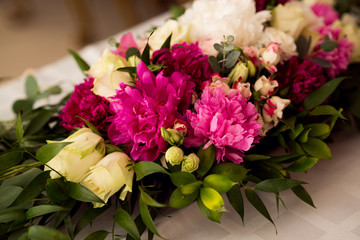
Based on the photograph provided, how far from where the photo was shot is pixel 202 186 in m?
0.51

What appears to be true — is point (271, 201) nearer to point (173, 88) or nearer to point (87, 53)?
point (173, 88)

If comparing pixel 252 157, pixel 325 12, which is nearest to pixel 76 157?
pixel 252 157

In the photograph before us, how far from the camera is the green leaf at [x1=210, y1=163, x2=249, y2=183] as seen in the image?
50 cm

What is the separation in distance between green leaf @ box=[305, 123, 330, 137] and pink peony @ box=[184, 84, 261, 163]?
0.41 ft

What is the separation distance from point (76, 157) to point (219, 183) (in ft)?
0.64

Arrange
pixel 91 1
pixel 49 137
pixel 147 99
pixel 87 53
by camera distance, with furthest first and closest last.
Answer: pixel 91 1 → pixel 87 53 → pixel 49 137 → pixel 147 99

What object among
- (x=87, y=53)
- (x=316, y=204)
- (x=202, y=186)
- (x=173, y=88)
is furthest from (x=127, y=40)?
(x=87, y=53)

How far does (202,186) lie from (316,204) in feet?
0.63

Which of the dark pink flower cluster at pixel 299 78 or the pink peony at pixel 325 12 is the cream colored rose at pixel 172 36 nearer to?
the dark pink flower cluster at pixel 299 78

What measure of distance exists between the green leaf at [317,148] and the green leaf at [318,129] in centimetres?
2

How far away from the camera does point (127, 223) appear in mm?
475

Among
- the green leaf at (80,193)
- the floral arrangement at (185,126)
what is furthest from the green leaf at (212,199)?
the green leaf at (80,193)

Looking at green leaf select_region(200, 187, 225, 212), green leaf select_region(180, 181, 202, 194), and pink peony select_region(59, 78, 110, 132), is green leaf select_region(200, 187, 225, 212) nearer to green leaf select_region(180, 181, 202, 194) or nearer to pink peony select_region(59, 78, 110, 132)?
green leaf select_region(180, 181, 202, 194)

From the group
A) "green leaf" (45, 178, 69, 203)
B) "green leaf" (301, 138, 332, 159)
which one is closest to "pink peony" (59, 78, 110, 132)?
"green leaf" (45, 178, 69, 203)
